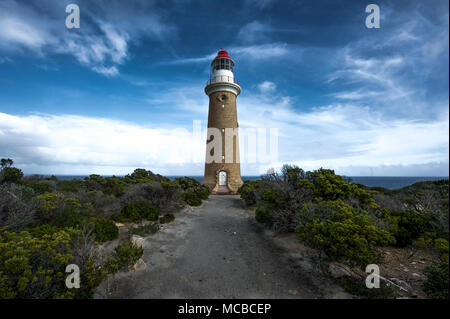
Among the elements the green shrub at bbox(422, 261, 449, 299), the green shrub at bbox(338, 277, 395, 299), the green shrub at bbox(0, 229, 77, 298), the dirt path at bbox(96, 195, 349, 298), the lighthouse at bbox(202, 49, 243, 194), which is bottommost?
the dirt path at bbox(96, 195, 349, 298)

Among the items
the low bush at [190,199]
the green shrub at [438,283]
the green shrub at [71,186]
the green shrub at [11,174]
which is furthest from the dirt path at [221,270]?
the green shrub at [11,174]

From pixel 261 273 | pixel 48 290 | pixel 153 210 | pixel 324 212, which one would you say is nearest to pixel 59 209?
pixel 153 210

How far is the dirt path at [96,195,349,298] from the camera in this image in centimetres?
391

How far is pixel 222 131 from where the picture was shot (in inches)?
727

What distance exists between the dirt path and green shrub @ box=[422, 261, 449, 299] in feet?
5.23

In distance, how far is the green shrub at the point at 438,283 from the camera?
3420mm

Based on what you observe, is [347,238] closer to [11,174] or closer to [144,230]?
[144,230]

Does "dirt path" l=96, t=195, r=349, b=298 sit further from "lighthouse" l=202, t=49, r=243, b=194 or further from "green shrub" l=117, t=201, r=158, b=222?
"lighthouse" l=202, t=49, r=243, b=194

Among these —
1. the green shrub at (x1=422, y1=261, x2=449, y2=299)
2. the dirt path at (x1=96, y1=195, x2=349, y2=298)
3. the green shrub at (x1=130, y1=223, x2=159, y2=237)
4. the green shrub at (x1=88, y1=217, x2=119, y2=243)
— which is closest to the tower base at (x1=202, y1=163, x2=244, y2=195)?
the dirt path at (x1=96, y1=195, x2=349, y2=298)

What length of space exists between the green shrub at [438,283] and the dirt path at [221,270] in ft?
5.23

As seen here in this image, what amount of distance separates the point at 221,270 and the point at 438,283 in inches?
179

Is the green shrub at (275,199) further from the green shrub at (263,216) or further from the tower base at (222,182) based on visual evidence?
the tower base at (222,182)

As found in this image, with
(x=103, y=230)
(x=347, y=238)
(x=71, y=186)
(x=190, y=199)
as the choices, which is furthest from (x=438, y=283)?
(x=71, y=186)
